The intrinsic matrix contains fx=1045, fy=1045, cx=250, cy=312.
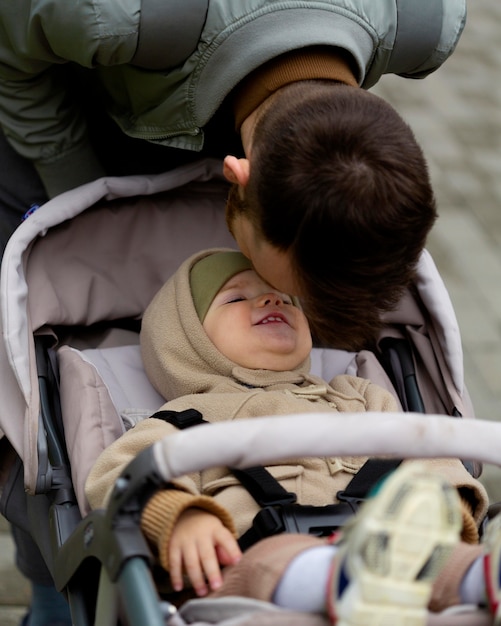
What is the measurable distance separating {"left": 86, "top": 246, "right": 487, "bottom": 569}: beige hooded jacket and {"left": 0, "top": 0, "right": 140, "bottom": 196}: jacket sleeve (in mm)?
283

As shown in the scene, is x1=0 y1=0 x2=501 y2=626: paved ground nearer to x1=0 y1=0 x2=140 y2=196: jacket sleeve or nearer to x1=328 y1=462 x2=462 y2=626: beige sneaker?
x1=0 y1=0 x2=140 y2=196: jacket sleeve

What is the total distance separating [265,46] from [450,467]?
684mm

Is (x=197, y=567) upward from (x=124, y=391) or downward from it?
upward

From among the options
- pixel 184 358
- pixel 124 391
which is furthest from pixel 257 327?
pixel 124 391

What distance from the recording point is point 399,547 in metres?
0.94

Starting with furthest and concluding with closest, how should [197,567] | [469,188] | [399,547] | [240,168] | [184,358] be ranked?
[469,188] → [184,358] → [240,168] → [197,567] → [399,547]

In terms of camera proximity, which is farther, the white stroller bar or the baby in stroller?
the white stroller bar

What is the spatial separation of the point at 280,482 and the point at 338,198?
0.43m

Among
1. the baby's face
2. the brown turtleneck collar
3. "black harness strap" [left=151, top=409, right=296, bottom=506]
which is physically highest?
the brown turtleneck collar

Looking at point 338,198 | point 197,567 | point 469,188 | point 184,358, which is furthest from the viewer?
point 469,188

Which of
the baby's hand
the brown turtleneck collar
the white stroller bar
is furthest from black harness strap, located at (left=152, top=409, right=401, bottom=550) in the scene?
the brown turtleneck collar

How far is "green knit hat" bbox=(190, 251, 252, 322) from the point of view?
1757 mm

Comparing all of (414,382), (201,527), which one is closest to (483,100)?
(414,382)

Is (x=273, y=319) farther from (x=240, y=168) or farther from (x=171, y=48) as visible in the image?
(x=171, y=48)
